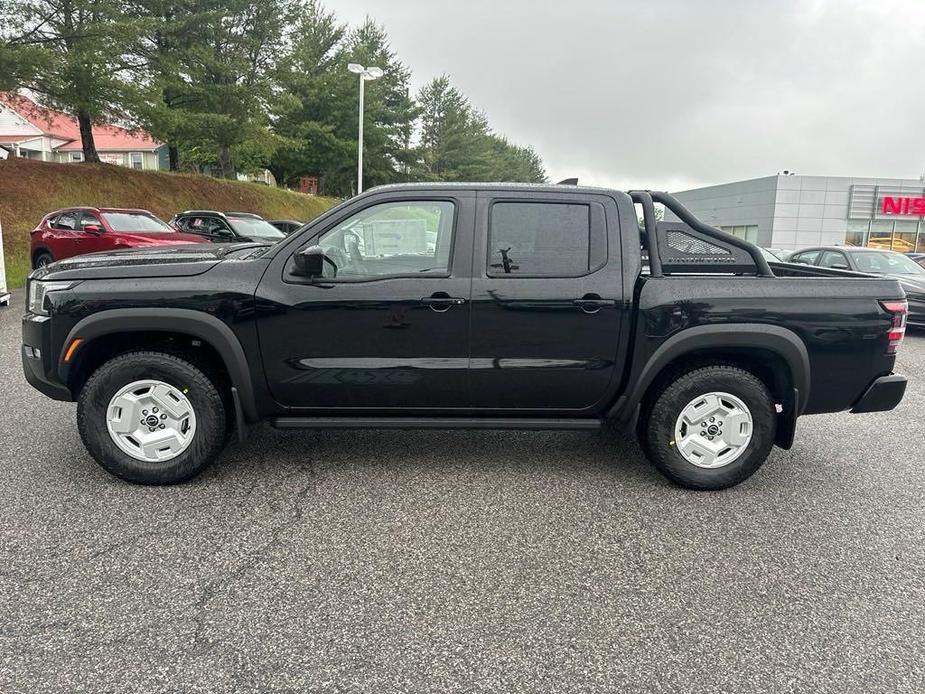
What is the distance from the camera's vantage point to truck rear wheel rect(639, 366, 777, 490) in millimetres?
3861

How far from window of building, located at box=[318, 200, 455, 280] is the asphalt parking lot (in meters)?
1.31

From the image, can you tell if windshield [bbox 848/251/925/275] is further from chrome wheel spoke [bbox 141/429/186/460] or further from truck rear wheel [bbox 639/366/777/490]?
chrome wheel spoke [bbox 141/429/186/460]

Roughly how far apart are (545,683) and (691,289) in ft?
7.82

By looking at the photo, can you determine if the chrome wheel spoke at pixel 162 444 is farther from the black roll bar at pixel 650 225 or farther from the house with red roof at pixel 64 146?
the house with red roof at pixel 64 146

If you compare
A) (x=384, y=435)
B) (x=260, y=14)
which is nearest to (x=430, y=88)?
(x=260, y=14)

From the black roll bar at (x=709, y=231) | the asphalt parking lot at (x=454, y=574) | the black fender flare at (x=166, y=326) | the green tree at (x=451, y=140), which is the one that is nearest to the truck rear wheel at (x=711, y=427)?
the asphalt parking lot at (x=454, y=574)

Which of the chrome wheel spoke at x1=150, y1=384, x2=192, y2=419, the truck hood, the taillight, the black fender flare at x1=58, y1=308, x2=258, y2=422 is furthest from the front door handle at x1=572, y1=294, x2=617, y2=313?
the chrome wheel spoke at x1=150, y1=384, x2=192, y2=419

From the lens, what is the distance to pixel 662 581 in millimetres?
2980

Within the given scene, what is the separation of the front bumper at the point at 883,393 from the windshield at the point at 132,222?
515 inches

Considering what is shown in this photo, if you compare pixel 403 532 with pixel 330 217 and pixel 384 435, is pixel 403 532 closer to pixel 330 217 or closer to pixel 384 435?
pixel 384 435

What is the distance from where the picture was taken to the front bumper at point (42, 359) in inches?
148

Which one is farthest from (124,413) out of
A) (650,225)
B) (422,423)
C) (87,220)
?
(87,220)

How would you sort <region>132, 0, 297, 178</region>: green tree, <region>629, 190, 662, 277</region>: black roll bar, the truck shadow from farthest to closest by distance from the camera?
<region>132, 0, 297, 178</region>: green tree
the truck shadow
<region>629, 190, 662, 277</region>: black roll bar

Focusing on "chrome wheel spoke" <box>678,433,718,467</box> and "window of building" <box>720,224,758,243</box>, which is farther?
"window of building" <box>720,224,758,243</box>
